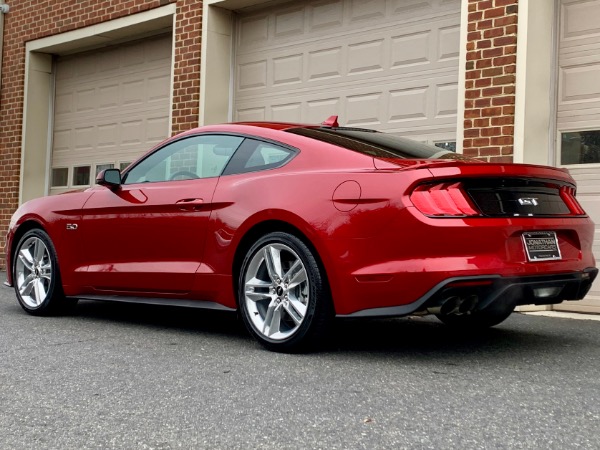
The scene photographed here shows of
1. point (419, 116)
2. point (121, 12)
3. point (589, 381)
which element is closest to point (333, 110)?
point (419, 116)

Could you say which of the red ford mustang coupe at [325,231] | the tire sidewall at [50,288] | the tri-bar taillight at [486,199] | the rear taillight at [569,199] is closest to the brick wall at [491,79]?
the red ford mustang coupe at [325,231]

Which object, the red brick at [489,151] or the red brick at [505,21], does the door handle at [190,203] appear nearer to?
the red brick at [489,151]

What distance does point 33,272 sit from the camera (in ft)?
21.5

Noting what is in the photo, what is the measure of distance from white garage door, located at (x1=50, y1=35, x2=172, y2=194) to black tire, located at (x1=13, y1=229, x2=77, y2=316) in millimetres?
4951

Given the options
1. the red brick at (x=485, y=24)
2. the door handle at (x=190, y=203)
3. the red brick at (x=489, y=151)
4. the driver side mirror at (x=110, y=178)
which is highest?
the red brick at (x=485, y=24)

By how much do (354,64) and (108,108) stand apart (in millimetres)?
4799

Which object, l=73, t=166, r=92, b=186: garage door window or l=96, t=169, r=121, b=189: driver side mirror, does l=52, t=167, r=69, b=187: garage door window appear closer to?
l=73, t=166, r=92, b=186: garage door window

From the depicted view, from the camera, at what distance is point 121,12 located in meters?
11.6

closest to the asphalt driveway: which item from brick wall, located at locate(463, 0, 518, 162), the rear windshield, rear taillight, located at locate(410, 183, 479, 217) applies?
rear taillight, located at locate(410, 183, 479, 217)

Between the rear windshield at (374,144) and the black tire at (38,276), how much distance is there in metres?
2.42

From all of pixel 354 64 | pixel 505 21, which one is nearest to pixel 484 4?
pixel 505 21

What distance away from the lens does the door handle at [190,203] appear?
206 inches

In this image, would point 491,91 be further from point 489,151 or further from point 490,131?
point 489,151

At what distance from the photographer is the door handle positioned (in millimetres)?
5242
